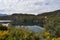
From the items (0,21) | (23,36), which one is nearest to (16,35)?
(23,36)

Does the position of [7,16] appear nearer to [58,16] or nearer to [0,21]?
[0,21]

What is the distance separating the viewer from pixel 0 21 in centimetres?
2134

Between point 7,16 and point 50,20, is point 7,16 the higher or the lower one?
the higher one

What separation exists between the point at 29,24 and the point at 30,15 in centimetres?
124

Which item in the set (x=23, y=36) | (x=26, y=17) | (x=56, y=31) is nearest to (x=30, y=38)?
(x=23, y=36)

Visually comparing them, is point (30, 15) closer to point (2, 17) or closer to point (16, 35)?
point (2, 17)

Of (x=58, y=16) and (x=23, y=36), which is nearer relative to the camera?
(x=23, y=36)

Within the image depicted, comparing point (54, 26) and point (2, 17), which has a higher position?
point (2, 17)

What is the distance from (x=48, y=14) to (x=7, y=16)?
5282mm

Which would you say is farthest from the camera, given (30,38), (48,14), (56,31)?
(48,14)

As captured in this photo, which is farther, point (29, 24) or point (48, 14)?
point (48, 14)

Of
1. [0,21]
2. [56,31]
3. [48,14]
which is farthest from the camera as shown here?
[48,14]

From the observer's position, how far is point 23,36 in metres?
13.4

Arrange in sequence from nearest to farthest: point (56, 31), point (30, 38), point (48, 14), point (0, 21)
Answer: point (30, 38) < point (56, 31) < point (0, 21) < point (48, 14)
